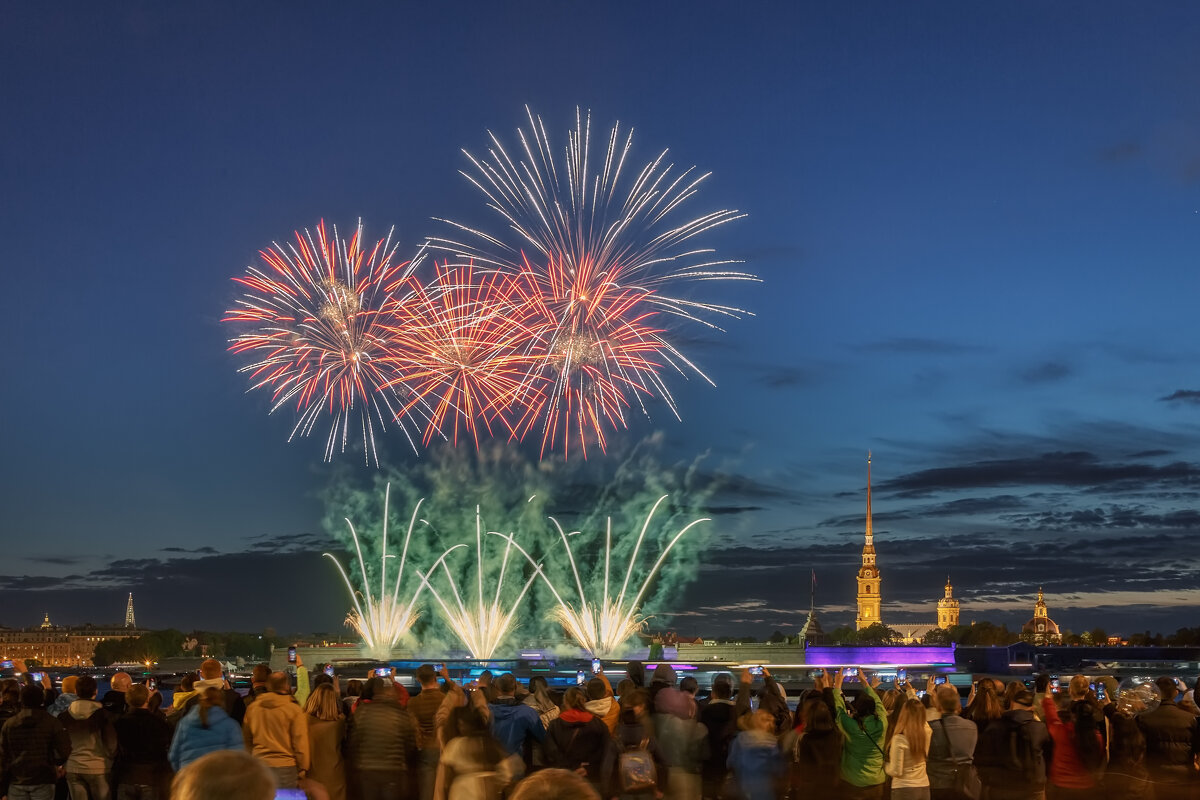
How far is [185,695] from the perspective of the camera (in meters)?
14.2

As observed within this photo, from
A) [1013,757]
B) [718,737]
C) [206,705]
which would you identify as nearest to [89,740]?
[206,705]

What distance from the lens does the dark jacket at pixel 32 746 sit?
12648mm

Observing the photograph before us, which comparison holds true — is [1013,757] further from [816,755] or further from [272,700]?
[272,700]

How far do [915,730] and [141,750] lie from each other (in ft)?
25.5

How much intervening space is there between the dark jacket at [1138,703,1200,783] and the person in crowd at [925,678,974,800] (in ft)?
6.29

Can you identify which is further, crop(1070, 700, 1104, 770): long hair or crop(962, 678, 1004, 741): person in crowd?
crop(1070, 700, 1104, 770): long hair

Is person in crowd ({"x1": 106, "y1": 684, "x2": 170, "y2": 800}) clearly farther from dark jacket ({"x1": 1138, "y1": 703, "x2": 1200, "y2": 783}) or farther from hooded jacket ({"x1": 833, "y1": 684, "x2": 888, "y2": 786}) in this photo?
dark jacket ({"x1": 1138, "y1": 703, "x2": 1200, "y2": 783})

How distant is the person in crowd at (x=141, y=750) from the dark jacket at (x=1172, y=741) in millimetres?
10118

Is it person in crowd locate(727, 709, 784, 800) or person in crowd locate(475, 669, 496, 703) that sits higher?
person in crowd locate(475, 669, 496, 703)

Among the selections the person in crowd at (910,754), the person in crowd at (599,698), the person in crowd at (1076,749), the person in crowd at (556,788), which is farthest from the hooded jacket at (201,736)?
the person in crowd at (1076,749)

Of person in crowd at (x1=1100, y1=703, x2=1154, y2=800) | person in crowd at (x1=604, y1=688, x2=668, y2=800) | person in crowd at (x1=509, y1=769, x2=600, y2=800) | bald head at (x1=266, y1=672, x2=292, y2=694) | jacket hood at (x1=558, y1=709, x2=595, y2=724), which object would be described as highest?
person in crowd at (x1=509, y1=769, x2=600, y2=800)

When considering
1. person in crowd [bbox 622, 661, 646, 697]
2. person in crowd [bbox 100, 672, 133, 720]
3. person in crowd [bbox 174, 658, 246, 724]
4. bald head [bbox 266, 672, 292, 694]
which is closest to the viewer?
bald head [bbox 266, 672, 292, 694]

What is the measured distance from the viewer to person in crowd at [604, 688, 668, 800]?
467 inches

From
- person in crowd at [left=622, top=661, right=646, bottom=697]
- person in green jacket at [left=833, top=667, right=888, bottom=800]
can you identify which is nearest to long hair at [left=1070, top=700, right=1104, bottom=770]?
person in green jacket at [left=833, top=667, right=888, bottom=800]
